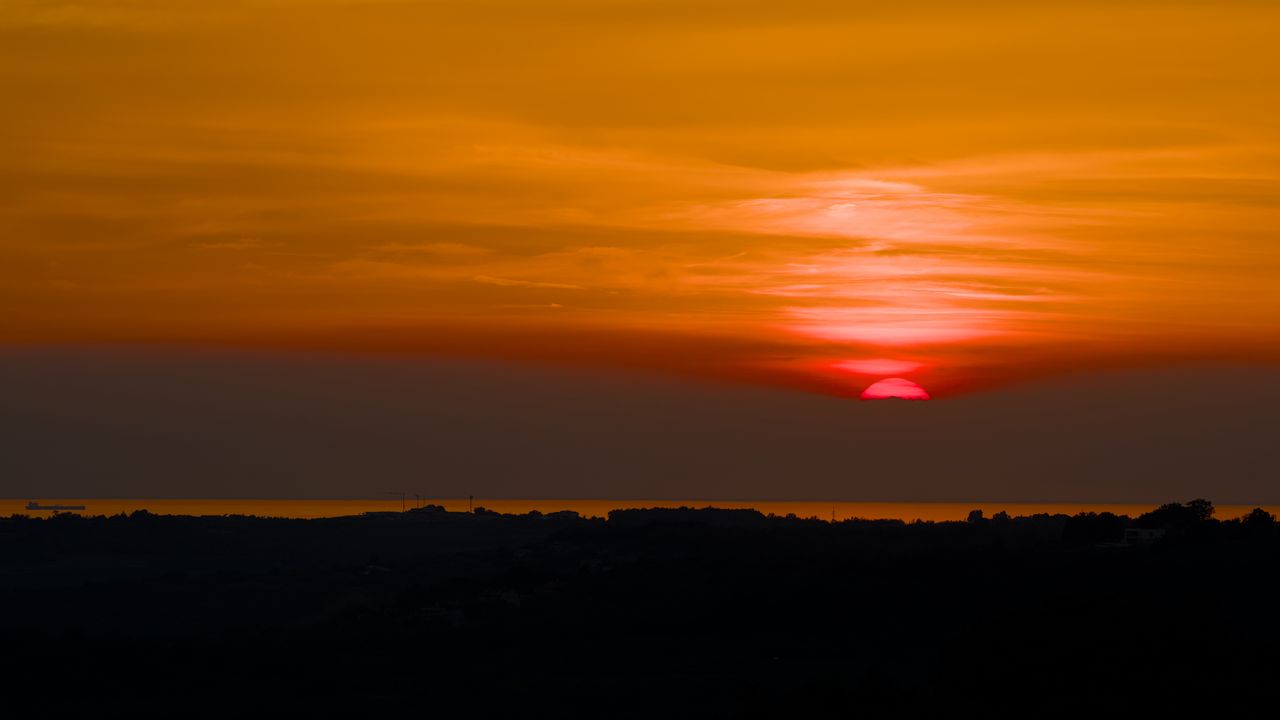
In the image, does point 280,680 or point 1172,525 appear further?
point 1172,525

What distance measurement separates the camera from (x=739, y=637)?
112875mm

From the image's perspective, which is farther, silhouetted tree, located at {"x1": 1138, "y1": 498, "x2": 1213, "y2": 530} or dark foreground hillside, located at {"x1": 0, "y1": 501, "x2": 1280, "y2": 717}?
silhouetted tree, located at {"x1": 1138, "y1": 498, "x2": 1213, "y2": 530}

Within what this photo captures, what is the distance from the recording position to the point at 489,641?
11475 centimetres

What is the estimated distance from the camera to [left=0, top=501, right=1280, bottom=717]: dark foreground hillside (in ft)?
177

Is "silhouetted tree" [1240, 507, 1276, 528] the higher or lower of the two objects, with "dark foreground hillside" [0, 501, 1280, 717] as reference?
higher

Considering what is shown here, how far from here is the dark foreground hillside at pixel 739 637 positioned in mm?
54062

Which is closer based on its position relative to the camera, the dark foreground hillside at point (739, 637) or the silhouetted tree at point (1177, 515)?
the dark foreground hillside at point (739, 637)

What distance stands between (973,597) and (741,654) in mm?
18100

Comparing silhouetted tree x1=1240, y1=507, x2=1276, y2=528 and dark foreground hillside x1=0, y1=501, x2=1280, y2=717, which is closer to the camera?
dark foreground hillside x1=0, y1=501, x2=1280, y2=717

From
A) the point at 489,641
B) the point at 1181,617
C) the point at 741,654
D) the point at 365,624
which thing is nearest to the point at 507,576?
the point at 365,624

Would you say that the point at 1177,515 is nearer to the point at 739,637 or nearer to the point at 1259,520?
the point at 1259,520

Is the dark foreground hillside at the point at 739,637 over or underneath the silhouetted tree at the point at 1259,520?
underneath

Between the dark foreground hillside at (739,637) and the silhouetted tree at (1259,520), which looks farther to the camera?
A: the silhouetted tree at (1259,520)

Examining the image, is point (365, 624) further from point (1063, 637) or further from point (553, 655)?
point (1063, 637)
